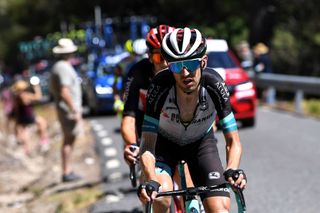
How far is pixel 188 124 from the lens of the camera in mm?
4961

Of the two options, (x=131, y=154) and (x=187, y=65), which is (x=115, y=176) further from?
(x=187, y=65)

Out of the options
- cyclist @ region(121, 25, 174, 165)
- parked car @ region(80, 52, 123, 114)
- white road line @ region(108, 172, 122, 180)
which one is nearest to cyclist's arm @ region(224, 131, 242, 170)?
cyclist @ region(121, 25, 174, 165)

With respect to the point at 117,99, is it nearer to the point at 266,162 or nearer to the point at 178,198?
the point at 266,162

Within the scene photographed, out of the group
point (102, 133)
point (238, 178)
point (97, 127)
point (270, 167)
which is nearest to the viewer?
point (238, 178)

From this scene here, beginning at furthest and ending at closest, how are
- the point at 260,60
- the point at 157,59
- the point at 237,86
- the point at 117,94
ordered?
the point at 260,60, the point at 237,86, the point at 117,94, the point at 157,59

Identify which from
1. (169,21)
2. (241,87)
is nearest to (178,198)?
(241,87)

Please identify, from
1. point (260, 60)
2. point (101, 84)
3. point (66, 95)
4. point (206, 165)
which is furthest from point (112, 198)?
point (260, 60)

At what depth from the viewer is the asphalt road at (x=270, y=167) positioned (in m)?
8.12

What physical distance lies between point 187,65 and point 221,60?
10.5 m

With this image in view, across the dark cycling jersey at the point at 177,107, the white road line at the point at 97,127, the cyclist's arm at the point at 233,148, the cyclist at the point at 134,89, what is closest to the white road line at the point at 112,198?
the cyclist at the point at 134,89

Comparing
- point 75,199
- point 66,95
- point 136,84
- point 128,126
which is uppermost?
point 136,84

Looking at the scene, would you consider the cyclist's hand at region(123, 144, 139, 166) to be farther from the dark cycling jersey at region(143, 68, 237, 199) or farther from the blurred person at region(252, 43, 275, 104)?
the blurred person at region(252, 43, 275, 104)

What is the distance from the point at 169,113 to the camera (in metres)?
4.93

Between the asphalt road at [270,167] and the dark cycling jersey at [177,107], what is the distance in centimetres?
287
